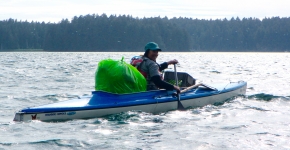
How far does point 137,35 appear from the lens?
4518 inches

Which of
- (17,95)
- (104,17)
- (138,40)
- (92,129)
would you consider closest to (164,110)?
(92,129)

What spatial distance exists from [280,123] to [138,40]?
10430 cm

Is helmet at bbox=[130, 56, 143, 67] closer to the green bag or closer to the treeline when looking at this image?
the green bag

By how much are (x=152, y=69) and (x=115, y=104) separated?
1.28 m

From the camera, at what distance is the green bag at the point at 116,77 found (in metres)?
10.0

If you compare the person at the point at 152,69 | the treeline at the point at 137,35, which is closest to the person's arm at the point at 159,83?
the person at the point at 152,69

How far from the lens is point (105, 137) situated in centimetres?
795

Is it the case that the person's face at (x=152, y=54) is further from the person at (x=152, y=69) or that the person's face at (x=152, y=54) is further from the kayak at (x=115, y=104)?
the kayak at (x=115, y=104)

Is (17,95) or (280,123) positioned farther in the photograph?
(17,95)

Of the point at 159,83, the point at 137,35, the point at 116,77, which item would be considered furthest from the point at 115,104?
the point at 137,35

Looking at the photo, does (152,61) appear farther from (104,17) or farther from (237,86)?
(104,17)

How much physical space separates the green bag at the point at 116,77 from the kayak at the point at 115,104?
14 centimetres

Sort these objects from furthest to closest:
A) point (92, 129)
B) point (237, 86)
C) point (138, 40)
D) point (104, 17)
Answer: point (104, 17), point (138, 40), point (237, 86), point (92, 129)

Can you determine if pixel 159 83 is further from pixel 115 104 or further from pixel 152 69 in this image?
pixel 115 104
